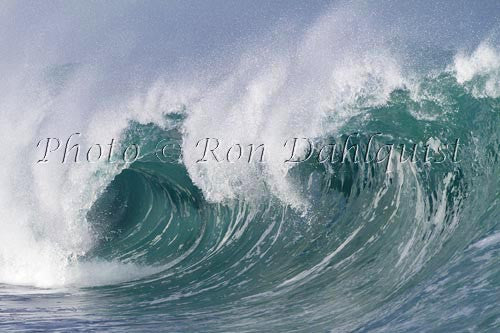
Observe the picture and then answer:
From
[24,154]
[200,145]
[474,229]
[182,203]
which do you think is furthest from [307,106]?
[24,154]

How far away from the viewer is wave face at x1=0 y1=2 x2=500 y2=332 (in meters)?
7.54

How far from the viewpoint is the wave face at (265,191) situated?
7538mm

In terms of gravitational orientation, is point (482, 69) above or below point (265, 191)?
above

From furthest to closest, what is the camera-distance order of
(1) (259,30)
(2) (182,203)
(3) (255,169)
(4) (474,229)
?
(1) (259,30)
(2) (182,203)
(3) (255,169)
(4) (474,229)

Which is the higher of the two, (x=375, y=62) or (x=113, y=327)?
(x=375, y=62)

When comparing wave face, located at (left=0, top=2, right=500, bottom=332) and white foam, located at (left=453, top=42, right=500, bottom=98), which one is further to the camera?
white foam, located at (left=453, top=42, right=500, bottom=98)

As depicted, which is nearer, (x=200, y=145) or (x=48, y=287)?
(x=48, y=287)

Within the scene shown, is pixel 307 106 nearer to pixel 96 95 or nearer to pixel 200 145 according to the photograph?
pixel 200 145

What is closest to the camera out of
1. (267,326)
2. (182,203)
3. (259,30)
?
(267,326)

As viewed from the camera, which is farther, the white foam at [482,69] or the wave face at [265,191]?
the white foam at [482,69]

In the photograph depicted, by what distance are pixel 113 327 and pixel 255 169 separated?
151 inches

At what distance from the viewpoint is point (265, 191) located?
399 inches

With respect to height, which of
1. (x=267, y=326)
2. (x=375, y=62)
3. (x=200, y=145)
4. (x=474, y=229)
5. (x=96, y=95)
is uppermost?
(x=96, y=95)

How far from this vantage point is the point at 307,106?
10.4m
